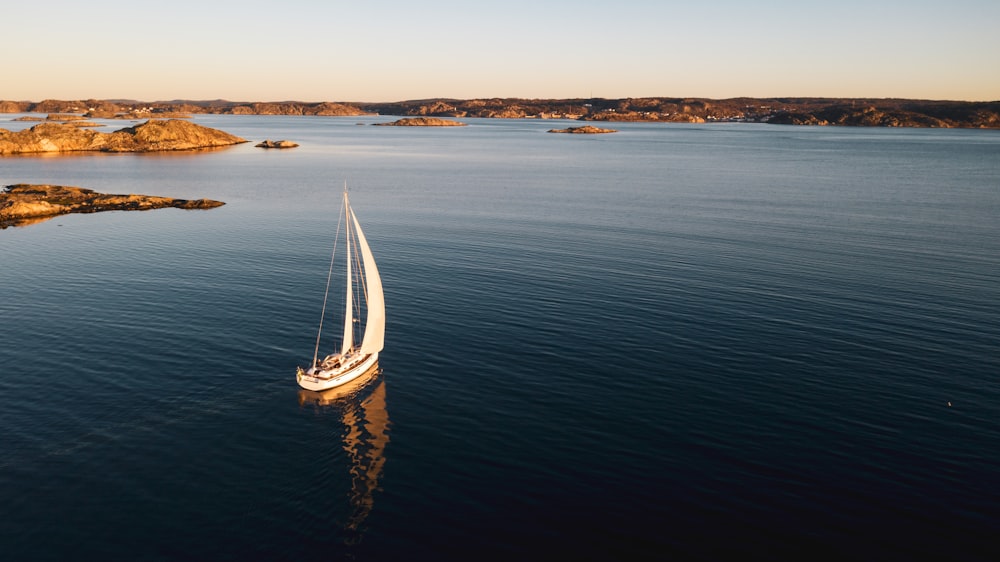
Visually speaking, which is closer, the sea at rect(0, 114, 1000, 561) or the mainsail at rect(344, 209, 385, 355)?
the sea at rect(0, 114, 1000, 561)

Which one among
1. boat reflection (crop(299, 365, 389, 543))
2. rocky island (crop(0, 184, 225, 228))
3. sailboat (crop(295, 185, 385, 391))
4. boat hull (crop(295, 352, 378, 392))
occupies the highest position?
rocky island (crop(0, 184, 225, 228))

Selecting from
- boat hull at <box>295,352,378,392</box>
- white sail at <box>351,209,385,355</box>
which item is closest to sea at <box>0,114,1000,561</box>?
boat hull at <box>295,352,378,392</box>

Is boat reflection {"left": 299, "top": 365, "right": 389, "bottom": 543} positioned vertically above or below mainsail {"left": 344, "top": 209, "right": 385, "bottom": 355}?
below

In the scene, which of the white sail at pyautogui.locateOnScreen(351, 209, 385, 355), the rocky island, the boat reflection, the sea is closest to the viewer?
the sea

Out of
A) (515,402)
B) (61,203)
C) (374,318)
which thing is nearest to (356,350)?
(374,318)

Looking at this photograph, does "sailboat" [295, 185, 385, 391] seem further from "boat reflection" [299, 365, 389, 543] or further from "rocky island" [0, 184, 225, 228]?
"rocky island" [0, 184, 225, 228]

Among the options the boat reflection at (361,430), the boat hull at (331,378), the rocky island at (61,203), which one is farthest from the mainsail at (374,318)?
the rocky island at (61,203)

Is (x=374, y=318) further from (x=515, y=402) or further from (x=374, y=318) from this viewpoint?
(x=515, y=402)
